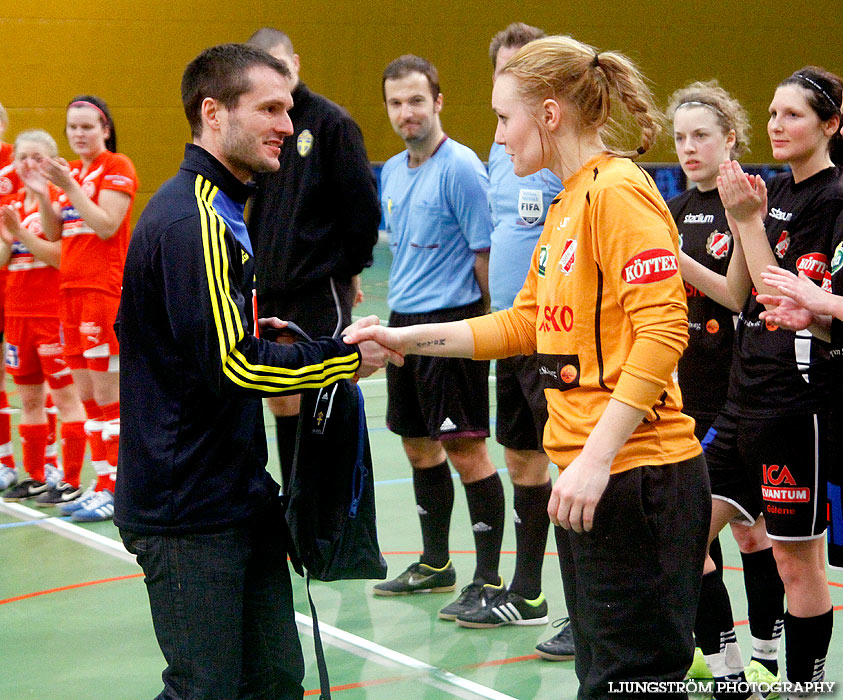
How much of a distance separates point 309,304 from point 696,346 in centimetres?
171

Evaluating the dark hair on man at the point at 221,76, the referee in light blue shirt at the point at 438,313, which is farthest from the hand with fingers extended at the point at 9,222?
the dark hair on man at the point at 221,76

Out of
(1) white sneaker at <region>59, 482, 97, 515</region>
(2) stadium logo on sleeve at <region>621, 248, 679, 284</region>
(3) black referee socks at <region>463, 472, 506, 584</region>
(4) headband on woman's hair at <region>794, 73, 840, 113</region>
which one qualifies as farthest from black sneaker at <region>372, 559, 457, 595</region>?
(2) stadium logo on sleeve at <region>621, 248, 679, 284</region>

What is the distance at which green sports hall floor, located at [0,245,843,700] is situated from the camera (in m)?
3.57

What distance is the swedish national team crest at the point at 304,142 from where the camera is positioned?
4438 mm

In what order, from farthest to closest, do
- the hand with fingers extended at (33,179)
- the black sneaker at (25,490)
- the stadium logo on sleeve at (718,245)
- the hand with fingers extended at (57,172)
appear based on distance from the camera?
the black sneaker at (25,490) → the hand with fingers extended at (33,179) → the hand with fingers extended at (57,172) → the stadium logo on sleeve at (718,245)

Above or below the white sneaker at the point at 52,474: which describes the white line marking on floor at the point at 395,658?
above

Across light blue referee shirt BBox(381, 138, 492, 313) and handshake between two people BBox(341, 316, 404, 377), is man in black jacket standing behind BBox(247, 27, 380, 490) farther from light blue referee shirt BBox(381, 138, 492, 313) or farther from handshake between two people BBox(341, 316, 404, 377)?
handshake between two people BBox(341, 316, 404, 377)

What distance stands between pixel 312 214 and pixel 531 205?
105 cm

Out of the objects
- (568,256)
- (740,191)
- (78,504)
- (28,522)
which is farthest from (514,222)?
(28,522)

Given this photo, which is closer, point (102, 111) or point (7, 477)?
point (102, 111)

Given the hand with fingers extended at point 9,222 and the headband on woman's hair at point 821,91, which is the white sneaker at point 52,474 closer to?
the hand with fingers extended at point 9,222

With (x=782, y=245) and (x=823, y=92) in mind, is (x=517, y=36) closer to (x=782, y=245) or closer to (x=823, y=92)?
(x=823, y=92)

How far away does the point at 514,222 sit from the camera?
402cm

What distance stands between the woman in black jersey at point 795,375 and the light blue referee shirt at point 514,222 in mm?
925
